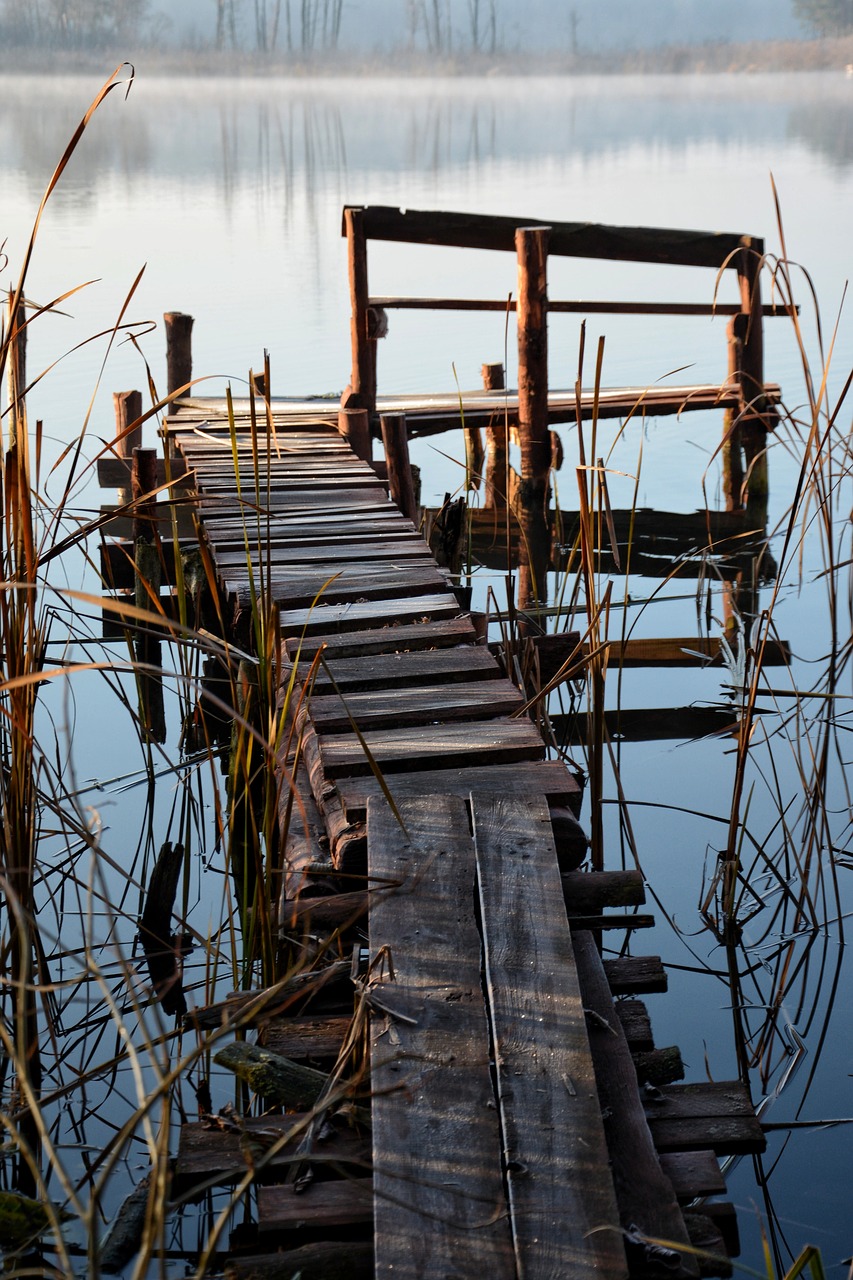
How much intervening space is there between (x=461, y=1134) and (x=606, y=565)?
18.2 ft

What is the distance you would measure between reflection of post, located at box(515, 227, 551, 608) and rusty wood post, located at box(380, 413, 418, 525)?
3.38ft

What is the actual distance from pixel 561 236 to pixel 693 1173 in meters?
6.23

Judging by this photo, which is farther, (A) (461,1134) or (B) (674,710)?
(B) (674,710)

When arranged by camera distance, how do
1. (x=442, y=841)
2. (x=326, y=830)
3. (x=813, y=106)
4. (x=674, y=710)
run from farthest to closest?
(x=813, y=106)
(x=674, y=710)
(x=326, y=830)
(x=442, y=841)

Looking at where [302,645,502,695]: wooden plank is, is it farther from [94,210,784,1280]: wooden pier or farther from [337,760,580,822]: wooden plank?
[337,760,580,822]: wooden plank

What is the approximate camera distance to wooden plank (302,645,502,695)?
3.40 metres

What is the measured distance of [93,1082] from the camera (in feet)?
9.95

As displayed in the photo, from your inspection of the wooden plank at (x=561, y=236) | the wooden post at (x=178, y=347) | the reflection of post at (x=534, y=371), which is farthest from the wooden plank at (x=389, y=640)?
the wooden post at (x=178, y=347)

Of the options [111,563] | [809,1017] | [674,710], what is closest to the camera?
[809,1017]

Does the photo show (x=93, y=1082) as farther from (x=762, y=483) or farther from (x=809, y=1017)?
(x=762, y=483)

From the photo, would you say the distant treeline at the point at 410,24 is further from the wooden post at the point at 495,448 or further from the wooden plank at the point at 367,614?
the wooden plank at the point at 367,614

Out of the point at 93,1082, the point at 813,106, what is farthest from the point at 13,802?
the point at 813,106

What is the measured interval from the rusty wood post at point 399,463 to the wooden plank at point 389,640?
242cm

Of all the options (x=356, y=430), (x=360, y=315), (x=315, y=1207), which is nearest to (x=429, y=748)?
(x=315, y=1207)
